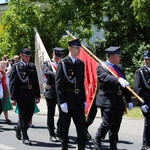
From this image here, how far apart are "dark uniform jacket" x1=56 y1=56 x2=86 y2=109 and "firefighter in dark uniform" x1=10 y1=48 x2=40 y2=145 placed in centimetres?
171

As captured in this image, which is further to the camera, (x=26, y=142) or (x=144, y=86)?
(x=26, y=142)

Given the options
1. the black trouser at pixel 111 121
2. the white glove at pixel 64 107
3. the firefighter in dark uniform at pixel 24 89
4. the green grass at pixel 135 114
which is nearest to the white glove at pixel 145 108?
the black trouser at pixel 111 121

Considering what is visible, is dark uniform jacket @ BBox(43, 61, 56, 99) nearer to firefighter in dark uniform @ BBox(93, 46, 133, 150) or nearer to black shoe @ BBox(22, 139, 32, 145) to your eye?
black shoe @ BBox(22, 139, 32, 145)

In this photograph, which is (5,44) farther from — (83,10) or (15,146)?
(15,146)

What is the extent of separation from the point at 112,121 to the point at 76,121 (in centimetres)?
62

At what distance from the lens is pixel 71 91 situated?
→ 6.39 meters

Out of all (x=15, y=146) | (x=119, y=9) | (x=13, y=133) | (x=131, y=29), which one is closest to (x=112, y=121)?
(x=15, y=146)

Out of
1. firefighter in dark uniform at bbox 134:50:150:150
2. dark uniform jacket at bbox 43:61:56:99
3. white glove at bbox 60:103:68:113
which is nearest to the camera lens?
white glove at bbox 60:103:68:113

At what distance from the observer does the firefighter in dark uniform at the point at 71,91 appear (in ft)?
20.8

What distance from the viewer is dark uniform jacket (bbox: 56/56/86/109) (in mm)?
6301

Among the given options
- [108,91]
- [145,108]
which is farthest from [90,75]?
[145,108]

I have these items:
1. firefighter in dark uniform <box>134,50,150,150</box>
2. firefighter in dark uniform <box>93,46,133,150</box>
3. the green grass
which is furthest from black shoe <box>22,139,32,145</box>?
the green grass

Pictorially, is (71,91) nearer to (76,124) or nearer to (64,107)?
(64,107)

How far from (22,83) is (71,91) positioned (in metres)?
1.86
